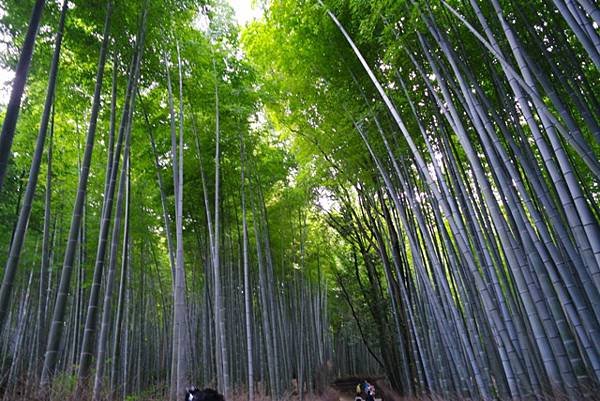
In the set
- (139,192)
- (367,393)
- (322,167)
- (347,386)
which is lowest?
(347,386)

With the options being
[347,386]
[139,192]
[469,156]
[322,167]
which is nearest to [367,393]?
[322,167]

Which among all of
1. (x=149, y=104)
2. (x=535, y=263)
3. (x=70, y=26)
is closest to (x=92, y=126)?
(x=70, y=26)

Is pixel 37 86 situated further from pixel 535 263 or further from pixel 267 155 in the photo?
pixel 535 263

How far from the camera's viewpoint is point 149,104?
16.8 ft

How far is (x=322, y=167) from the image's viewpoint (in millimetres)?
6238

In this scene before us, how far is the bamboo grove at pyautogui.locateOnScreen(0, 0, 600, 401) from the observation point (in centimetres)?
251

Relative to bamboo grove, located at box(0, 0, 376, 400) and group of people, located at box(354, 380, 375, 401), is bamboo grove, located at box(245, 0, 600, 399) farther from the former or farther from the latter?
bamboo grove, located at box(0, 0, 376, 400)

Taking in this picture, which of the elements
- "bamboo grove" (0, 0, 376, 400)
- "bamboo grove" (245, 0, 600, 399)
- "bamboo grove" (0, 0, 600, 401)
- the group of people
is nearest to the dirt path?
"bamboo grove" (0, 0, 376, 400)

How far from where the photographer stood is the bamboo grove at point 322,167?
8.23ft

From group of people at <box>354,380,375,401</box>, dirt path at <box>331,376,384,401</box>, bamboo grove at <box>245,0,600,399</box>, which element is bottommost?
dirt path at <box>331,376,384,401</box>

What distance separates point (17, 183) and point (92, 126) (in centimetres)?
565

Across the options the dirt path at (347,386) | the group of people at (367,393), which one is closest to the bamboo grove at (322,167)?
the group of people at (367,393)

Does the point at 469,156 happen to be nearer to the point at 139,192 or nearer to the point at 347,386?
the point at 139,192

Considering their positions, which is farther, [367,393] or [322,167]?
[367,393]
